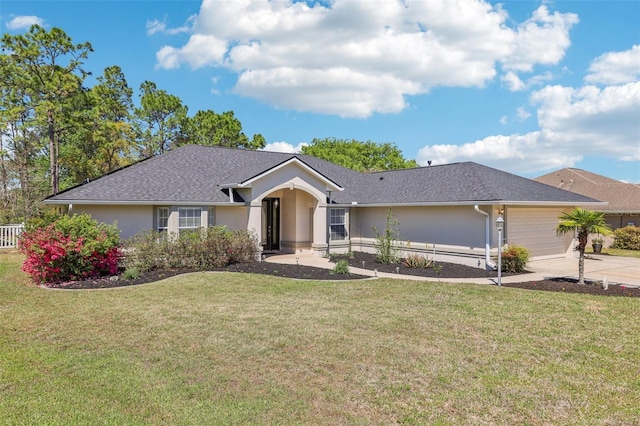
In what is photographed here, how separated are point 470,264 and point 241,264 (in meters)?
9.61

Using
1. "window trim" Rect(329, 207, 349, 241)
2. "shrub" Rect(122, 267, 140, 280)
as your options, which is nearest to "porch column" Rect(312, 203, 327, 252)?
"window trim" Rect(329, 207, 349, 241)

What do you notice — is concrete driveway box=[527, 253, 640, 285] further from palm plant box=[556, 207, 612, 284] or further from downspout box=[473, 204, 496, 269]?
palm plant box=[556, 207, 612, 284]

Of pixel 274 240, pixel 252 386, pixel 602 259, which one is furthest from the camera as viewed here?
pixel 274 240

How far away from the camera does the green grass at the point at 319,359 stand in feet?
15.8

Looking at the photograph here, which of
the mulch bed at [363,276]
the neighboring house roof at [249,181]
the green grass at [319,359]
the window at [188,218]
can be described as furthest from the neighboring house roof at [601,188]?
the window at [188,218]

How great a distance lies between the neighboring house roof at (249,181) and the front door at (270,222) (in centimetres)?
220

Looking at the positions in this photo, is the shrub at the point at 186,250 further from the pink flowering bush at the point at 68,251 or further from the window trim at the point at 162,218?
the pink flowering bush at the point at 68,251

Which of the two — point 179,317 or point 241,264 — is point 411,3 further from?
point 179,317

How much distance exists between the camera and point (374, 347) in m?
6.97

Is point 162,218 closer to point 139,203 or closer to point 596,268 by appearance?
point 139,203

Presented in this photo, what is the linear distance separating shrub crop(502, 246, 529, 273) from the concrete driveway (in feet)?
2.35

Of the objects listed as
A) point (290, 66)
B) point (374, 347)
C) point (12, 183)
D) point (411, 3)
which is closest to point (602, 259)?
Answer: point (411, 3)

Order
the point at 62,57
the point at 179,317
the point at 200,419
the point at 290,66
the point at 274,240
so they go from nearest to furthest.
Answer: the point at 200,419 < the point at 179,317 < the point at 274,240 < the point at 290,66 < the point at 62,57

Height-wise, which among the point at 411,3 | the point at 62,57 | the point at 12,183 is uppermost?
the point at 62,57
